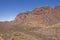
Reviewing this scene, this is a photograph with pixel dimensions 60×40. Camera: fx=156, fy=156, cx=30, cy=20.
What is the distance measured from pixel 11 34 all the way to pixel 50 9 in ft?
208

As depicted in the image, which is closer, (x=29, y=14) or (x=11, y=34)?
(x=11, y=34)

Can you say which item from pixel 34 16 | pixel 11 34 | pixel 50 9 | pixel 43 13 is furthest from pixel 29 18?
pixel 11 34

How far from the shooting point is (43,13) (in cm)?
9000

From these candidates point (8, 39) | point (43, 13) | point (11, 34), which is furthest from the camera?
point (43, 13)

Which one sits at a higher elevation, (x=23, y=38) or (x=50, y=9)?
(x=50, y=9)

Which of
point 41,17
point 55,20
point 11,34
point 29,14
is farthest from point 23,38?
point 29,14

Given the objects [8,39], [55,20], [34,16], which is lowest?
[8,39]

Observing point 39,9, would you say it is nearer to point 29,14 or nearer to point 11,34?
point 29,14

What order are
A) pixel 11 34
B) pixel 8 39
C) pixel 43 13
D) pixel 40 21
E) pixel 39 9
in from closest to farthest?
1. pixel 8 39
2. pixel 11 34
3. pixel 40 21
4. pixel 43 13
5. pixel 39 9

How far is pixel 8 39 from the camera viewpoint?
1256 inches

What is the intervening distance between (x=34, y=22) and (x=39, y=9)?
16.0 meters

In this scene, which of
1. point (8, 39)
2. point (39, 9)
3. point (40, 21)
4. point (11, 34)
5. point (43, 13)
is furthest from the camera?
point (39, 9)

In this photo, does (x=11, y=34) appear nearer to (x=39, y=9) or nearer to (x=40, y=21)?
(x=40, y=21)

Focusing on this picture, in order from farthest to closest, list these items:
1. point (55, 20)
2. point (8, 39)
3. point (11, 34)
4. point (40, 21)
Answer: point (40, 21) < point (55, 20) < point (11, 34) < point (8, 39)
